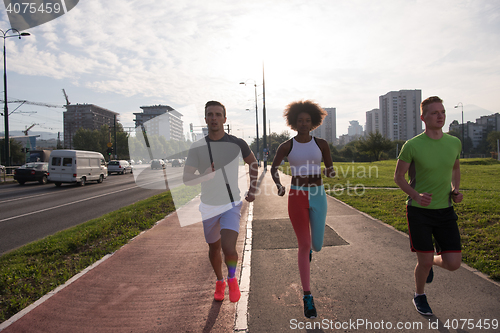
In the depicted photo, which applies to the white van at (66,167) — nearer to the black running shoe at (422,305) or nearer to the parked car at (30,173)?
the parked car at (30,173)

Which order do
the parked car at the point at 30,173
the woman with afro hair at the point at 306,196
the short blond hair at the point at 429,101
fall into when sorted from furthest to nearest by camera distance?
the parked car at the point at 30,173, the woman with afro hair at the point at 306,196, the short blond hair at the point at 429,101

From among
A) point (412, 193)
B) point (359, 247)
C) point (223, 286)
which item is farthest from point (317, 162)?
point (359, 247)

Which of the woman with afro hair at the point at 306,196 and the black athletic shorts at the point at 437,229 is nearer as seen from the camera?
the black athletic shorts at the point at 437,229

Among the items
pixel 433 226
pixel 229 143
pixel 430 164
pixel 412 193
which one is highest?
pixel 229 143

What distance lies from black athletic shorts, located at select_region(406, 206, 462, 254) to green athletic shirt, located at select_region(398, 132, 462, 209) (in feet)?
0.22

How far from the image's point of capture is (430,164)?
2.86 meters

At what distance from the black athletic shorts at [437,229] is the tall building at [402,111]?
97999mm

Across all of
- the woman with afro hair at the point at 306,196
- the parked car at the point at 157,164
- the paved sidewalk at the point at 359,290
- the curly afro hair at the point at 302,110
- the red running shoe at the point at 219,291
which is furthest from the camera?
the parked car at the point at 157,164

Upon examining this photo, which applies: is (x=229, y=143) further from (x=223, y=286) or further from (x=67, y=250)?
(x=67, y=250)

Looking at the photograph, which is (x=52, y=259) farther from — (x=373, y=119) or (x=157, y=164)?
(x=373, y=119)

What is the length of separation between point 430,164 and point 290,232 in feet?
12.0

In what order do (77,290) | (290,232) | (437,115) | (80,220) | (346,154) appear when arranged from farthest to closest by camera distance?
(346,154)
(80,220)
(290,232)
(77,290)
(437,115)

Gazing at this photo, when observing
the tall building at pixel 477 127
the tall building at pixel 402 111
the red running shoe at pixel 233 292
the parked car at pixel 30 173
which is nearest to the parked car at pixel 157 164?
the parked car at pixel 30 173

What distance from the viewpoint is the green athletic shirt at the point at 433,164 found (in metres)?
2.84
